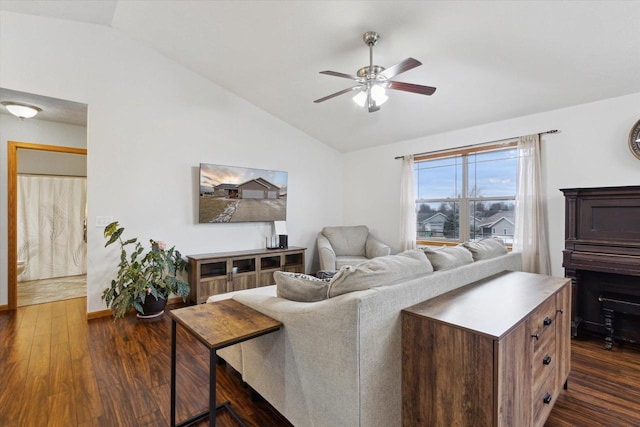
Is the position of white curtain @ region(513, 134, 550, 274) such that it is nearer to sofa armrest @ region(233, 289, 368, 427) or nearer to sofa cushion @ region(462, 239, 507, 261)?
sofa cushion @ region(462, 239, 507, 261)

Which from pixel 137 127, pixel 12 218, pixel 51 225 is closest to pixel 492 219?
pixel 137 127

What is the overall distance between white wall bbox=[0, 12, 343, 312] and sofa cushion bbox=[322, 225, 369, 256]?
Result: 1.15 meters

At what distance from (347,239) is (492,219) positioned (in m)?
2.23

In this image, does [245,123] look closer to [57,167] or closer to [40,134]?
[40,134]

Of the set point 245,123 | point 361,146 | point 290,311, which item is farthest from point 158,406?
point 361,146

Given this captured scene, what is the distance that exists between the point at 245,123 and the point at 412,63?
3.04 m

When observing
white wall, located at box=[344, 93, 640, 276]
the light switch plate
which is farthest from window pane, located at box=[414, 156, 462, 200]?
the light switch plate

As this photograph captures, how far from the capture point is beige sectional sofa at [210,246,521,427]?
1324mm

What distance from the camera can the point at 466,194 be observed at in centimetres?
429

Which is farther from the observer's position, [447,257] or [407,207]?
[407,207]

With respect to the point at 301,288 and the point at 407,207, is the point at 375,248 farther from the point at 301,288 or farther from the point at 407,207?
the point at 301,288

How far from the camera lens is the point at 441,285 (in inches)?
69.4

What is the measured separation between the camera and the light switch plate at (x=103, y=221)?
3444mm

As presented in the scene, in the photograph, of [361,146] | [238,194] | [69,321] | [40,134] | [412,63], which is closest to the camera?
[412,63]
